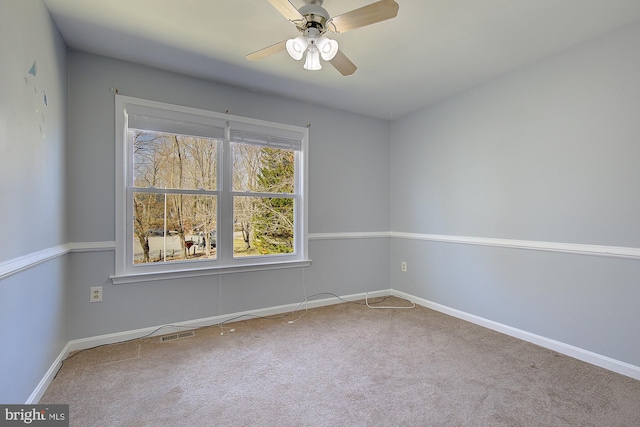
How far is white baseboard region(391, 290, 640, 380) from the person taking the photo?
6.73 ft

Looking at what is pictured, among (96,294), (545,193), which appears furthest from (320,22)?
(96,294)

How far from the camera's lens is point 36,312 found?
5.75 ft

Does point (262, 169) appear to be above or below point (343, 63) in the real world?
below

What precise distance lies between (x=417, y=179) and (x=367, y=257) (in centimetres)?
118

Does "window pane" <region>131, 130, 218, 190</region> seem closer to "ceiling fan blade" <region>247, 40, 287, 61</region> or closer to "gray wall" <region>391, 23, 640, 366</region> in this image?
"ceiling fan blade" <region>247, 40, 287, 61</region>

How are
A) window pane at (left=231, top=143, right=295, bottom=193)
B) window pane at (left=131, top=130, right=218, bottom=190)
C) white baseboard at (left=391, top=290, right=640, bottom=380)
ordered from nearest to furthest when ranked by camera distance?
1. white baseboard at (left=391, top=290, right=640, bottom=380)
2. window pane at (left=131, top=130, right=218, bottom=190)
3. window pane at (left=231, top=143, right=295, bottom=193)

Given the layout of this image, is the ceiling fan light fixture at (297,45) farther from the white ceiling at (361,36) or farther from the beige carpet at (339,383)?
the beige carpet at (339,383)

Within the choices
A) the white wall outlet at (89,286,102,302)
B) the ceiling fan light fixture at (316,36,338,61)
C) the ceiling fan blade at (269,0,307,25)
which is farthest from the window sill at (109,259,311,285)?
the ceiling fan blade at (269,0,307,25)

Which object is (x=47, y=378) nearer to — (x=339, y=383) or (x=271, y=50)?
(x=339, y=383)

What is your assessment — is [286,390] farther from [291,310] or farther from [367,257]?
[367,257]

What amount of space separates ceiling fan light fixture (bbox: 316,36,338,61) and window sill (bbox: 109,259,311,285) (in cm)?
211

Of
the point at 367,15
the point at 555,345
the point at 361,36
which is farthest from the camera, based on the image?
the point at 555,345

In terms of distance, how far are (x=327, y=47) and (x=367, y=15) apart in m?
0.32

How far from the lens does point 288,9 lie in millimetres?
1635
